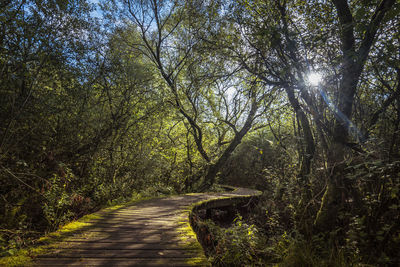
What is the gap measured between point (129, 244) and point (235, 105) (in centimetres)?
486

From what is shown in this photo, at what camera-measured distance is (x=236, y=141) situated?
11352mm

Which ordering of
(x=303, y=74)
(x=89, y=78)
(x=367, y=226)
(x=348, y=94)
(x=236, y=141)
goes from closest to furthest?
1. (x=367, y=226)
2. (x=348, y=94)
3. (x=303, y=74)
4. (x=89, y=78)
5. (x=236, y=141)

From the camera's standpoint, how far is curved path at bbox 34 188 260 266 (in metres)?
2.90

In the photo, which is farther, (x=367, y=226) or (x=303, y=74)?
(x=303, y=74)

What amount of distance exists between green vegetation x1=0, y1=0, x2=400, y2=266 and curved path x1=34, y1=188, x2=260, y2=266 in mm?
674

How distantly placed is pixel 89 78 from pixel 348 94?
694cm

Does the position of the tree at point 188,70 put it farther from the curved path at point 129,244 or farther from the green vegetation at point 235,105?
the curved path at point 129,244

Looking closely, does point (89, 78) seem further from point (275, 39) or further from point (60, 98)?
point (275, 39)

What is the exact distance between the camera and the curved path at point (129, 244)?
9.52 ft

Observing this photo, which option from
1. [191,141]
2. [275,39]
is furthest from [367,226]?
[191,141]

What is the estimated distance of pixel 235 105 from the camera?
22.0 feet

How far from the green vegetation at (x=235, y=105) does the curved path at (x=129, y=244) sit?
674 mm

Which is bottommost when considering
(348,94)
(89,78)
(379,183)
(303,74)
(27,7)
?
(379,183)

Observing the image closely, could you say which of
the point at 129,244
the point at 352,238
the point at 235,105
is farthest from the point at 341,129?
the point at 129,244
